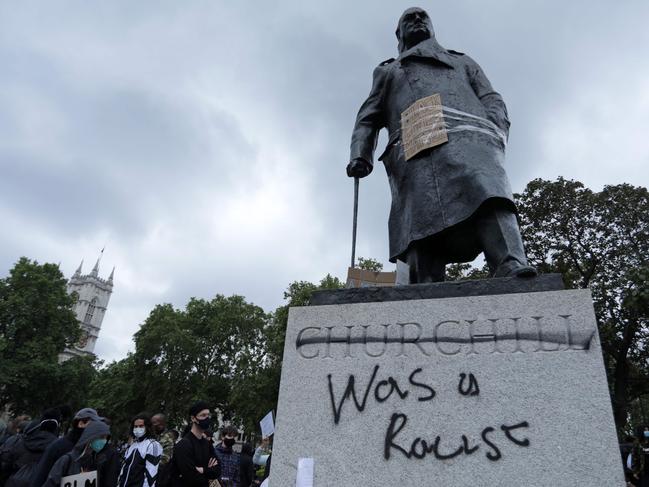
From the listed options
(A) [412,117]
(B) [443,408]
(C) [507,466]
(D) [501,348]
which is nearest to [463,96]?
(A) [412,117]

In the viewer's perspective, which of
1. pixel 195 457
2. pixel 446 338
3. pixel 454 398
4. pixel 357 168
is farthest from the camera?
pixel 195 457

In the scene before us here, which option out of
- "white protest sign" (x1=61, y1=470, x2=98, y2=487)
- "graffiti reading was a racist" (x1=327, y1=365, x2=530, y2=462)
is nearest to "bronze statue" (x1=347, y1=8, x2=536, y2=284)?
"graffiti reading was a racist" (x1=327, y1=365, x2=530, y2=462)

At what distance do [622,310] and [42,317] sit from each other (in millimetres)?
34263

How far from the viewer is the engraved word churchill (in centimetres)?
252

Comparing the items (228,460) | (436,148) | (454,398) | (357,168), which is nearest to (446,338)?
(454,398)

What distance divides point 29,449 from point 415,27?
615cm

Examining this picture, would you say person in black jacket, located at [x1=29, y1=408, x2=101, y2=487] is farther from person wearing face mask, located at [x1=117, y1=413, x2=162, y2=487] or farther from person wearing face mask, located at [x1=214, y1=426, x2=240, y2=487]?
person wearing face mask, located at [x1=214, y1=426, x2=240, y2=487]

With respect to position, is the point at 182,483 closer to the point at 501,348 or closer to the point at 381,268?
the point at 501,348

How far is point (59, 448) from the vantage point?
4.71 m

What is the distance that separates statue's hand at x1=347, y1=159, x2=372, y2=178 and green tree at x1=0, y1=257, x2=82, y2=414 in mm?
30992

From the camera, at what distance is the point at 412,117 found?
389 cm

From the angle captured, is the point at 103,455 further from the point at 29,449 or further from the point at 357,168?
the point at 357,168

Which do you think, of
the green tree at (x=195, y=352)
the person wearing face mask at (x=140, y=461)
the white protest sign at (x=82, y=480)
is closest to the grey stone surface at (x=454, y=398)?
the white protest sign at (x=82, y=480)

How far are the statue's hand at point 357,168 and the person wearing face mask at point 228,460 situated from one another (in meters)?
5.27
